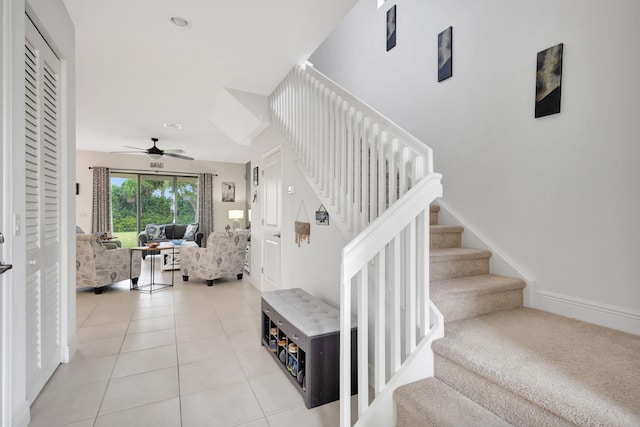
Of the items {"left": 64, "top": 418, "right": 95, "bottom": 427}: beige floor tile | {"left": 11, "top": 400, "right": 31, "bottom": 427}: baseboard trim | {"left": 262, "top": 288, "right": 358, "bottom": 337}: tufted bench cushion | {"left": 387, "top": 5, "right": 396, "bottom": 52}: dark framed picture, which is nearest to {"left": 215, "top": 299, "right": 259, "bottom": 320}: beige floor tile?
{"left": 262, "top": 288, "right": 358, "bottom": 337}: tufted bench cushion

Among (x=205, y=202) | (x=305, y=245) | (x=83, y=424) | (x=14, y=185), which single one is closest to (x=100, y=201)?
(x=205, y=202)

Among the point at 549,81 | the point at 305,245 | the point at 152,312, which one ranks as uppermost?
the point at 549,81

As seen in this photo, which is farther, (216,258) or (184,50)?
(216,258)

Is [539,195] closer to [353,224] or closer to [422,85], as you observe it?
[353,224]

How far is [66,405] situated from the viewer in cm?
189

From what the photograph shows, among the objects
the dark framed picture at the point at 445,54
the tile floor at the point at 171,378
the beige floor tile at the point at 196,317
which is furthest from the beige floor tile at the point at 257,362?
the dark framed picture at the point at 445,54

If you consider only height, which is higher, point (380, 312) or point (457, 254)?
point (457, 254)

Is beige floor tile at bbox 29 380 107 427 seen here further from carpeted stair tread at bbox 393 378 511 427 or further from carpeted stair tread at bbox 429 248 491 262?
carpeted stair tread at bbox 429 248 491 262

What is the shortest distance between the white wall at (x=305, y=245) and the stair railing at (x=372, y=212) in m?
0.23

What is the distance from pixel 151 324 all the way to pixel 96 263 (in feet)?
6.22

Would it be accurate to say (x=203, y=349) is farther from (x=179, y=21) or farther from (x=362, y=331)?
(x=179, y=21)

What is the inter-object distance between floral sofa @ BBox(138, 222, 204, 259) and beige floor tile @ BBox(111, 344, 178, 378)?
5.67 meters

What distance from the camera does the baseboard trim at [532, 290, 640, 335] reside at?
1.72 metres

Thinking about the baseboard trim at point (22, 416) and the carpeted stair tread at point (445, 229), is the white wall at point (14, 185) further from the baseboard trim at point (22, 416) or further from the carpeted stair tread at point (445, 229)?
the carpeted stair tread at point (445, 229)
